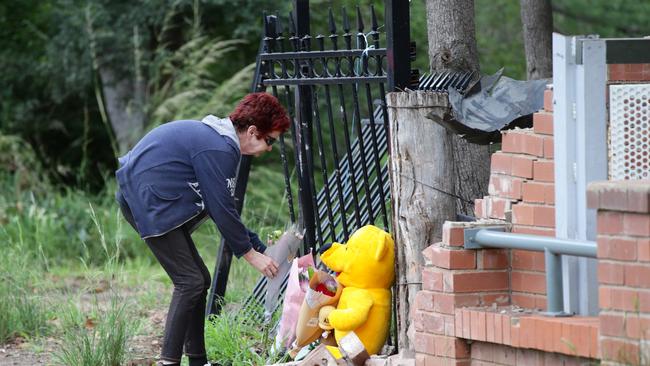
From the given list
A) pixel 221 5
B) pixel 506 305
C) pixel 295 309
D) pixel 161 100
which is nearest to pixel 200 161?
pixel 295 309

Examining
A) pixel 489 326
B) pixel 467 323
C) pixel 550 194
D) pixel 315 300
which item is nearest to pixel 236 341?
pixel 315 300

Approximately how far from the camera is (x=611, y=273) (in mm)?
3822

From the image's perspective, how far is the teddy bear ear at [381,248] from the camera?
5145 millimetres

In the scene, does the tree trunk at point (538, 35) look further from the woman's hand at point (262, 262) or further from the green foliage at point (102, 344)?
the green foliage at point (102, 344)

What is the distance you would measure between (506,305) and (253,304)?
88.8 inches

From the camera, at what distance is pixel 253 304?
6523mm

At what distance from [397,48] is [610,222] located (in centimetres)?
176

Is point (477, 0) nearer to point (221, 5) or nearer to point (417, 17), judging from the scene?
point (417, 17)

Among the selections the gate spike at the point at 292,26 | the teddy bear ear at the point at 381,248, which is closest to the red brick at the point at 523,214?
the teddy bear ear at the point at 381,248

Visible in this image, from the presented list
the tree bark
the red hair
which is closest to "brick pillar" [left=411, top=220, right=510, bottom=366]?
the red hair

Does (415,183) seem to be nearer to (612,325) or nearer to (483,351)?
(483,351)

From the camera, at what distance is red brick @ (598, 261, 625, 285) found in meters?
3.80

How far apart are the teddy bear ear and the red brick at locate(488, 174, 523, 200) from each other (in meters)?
0.61

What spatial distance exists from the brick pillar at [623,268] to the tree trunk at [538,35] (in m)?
4.94
